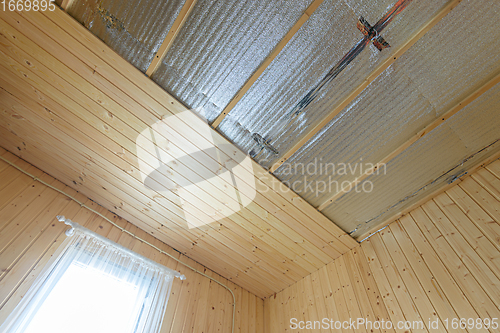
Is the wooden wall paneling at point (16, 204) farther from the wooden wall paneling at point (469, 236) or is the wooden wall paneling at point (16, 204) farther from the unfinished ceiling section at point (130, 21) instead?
the wooden wall paneling at point (469, 236)

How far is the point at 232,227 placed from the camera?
2.44 meters

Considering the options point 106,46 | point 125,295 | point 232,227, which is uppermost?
point 106,46

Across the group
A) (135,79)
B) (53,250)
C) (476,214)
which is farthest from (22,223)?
(476,214)

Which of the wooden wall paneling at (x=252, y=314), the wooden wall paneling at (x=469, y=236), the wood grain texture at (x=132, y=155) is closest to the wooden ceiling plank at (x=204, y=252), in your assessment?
the wood grain texture at (x=132, y=155)

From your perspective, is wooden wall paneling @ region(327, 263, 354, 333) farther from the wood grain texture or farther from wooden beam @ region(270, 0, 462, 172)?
wooden beam @ region(270, 0, 462, 172)

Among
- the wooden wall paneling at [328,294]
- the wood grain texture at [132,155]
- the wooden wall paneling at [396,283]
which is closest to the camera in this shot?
the wood grain texture at [132,155]

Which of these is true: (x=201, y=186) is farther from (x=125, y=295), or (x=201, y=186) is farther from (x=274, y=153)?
(x=125, y=295)

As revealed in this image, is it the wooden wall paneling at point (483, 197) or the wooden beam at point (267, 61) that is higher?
the wooden beam at point (267, 61)

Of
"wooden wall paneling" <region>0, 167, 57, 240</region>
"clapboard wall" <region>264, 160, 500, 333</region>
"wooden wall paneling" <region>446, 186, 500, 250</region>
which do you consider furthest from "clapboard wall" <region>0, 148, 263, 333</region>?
"wooden wall paneling" <region>446, 186, 500, 250</region>

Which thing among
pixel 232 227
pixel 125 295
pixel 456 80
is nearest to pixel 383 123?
pixel 456 80

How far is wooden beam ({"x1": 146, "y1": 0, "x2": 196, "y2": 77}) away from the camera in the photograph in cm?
145

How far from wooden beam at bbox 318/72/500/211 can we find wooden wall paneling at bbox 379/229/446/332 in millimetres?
607

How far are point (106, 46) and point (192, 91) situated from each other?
54cm

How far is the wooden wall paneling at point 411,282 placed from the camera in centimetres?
178
